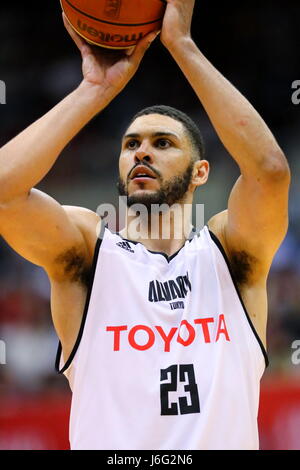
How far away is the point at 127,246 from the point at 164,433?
1.10 metres

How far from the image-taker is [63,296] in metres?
3.74

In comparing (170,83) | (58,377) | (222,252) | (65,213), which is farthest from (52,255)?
(170,83)

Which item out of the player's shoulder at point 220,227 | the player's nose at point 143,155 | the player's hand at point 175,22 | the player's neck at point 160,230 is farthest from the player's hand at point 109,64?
the player's shoulder at point 220,227

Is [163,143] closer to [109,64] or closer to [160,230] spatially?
[160,230]

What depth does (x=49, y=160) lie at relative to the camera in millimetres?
3453

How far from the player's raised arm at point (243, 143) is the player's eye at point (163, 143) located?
0.61 metres

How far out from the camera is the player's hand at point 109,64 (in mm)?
3672

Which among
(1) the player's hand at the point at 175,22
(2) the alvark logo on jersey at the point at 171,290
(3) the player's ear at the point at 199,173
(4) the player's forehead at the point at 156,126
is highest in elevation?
(1) the player's hand at the point at 175,22

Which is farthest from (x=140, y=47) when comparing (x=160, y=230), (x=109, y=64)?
(x=160, y=230)

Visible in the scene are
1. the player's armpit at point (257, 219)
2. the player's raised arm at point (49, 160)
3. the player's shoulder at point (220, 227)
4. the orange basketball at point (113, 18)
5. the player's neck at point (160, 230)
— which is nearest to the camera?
the player's raised arm at point (49, 160)

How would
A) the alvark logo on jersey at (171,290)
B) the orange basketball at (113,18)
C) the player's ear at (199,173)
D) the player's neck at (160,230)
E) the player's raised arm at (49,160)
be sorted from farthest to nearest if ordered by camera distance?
the player's ear at (199,173) < the player's neck at (160,230) < the alvark logo on jersey at (171,290) < the orange basketball at (113,18) < the player's raised arm at (49,160)

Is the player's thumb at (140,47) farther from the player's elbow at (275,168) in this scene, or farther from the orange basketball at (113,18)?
the player's elbow at (275,168)

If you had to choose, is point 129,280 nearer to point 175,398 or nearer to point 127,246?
point 127,246

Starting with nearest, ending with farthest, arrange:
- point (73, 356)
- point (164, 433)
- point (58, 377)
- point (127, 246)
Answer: point (164, 433), point (73, 356), point (127, 246), point (58, 377)
